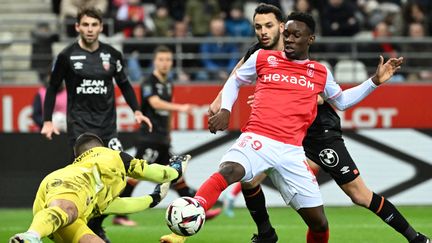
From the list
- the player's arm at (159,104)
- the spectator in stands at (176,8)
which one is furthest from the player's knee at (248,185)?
the spectator in stands at (176,8)

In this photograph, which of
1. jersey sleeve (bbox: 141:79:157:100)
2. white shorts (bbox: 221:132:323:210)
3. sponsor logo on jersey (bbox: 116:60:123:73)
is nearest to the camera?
white shorts (bbox: 221:132:323:210)

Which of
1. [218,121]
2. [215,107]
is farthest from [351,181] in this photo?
[218,121]

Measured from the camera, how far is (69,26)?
65.0 ft

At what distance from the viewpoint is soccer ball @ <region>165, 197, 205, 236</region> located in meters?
7.88

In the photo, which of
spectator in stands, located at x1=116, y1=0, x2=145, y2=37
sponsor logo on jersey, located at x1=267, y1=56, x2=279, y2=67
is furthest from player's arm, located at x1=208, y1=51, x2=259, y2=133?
spectator in stands, located at x1=116, y1=0, x2=145, y2=37

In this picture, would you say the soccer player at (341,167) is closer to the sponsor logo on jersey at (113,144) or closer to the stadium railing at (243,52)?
the sponsor logo on jersey at (113,144)

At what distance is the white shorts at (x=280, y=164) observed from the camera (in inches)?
335

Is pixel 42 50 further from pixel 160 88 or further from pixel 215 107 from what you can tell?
pixel 215 107

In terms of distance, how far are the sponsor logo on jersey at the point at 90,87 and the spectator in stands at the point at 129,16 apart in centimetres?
862

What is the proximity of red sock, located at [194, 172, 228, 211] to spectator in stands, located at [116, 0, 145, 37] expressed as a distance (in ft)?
37.8

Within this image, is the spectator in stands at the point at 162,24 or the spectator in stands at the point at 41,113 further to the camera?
the spectator in stands at the point at 162,24

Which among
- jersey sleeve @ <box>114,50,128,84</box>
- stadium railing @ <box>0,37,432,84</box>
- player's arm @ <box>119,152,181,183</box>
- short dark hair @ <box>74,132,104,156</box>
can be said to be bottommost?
stadium railing @ <box>0,37,432,84</box>

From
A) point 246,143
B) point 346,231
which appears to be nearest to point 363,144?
point 346,231

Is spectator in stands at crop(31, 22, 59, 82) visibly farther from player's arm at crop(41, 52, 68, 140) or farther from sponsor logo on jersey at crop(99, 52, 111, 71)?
sponsor logo on jersey at crop(99, 52, 111, 71)
